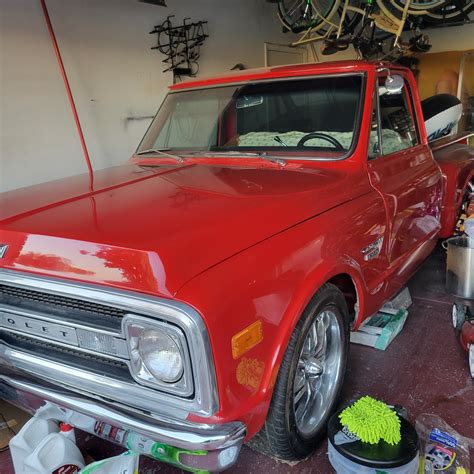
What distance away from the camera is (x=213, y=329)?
1329mm

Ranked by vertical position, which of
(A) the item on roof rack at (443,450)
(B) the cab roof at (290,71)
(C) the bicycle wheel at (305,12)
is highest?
(C) the bicycle wheel at (305,12)

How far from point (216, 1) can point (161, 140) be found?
429 cm

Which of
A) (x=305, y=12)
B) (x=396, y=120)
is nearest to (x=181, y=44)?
(x=305, y=12)

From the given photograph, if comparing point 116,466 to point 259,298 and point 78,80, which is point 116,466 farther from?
point 78,80

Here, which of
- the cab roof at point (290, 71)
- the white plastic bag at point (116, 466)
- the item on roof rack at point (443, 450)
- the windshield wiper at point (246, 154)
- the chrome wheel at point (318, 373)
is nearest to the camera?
the white plastic bag at point (116, 466)

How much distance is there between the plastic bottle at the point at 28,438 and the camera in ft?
6.08

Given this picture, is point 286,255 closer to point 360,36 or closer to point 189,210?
point 189,210

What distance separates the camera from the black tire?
1.70 m

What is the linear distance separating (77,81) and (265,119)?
2794 mm

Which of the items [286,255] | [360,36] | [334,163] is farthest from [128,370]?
[360,36]

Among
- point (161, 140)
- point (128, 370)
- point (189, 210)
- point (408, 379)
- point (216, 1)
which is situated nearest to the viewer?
point (128, 370)

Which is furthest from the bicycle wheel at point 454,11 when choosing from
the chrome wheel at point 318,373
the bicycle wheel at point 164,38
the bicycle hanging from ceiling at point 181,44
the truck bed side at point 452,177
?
the chrome wheel at point 318,373

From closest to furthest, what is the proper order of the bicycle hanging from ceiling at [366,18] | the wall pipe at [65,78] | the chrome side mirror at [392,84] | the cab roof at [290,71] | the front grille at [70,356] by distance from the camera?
1. the front grille at [70,356]
2. the cab roof at [290,71]
3. the chrome side mirror at [392,84]
4. the wall pipe at [65,78]
5. the bicycle hanging from ceiling at [366,18]

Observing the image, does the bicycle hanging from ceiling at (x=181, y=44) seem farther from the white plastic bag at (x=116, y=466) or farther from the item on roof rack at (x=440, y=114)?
the white plastic bag at (x=116, y=466)
